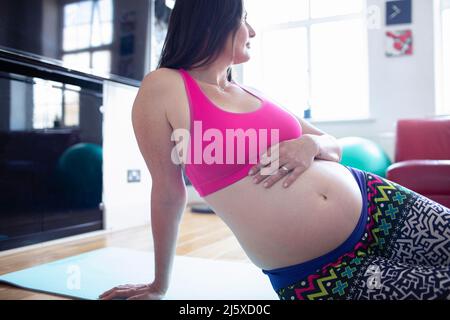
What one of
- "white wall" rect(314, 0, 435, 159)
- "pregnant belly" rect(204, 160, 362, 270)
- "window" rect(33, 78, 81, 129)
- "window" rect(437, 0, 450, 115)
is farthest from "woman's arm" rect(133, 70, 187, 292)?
"window" rect(437, 0, 450, 115)

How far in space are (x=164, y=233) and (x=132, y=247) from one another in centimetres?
120

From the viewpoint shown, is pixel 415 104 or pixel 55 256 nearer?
pixel 55 256

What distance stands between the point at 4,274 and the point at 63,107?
1.03m

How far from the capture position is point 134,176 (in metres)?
2.78

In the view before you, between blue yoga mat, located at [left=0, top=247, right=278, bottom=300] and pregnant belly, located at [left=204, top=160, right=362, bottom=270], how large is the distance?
1.54 ft

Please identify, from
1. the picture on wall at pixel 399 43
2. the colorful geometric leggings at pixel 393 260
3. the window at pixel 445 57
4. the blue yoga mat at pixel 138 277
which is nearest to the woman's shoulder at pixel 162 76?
the colorful geometric leggings at pixel 393 260

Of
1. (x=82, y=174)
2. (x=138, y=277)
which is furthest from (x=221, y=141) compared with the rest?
(x=82, y=174)

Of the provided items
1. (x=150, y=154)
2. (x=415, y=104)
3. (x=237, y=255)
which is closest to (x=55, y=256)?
(x=237, y=255)

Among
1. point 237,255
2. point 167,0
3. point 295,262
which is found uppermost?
point 167,0

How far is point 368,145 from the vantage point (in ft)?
9.79

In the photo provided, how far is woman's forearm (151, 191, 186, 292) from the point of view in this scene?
2.93 ft

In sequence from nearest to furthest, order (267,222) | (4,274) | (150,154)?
(267,222) → (150,154) → (4,274)

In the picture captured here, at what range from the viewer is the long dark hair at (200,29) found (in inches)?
33.8

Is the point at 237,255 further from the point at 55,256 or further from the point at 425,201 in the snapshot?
the point at 425,201
